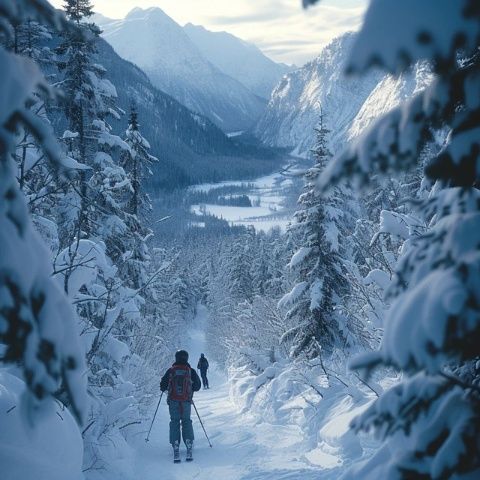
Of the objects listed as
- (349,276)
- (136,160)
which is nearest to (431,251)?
(349,276)

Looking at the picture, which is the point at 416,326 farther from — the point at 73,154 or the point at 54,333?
the point at 73,154

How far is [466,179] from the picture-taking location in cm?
187

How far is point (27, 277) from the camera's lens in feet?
5.68

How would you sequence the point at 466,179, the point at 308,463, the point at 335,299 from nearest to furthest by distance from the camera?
the point at 466,179, the point at 308,463, the point at 335,299

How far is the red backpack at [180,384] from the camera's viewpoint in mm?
8398

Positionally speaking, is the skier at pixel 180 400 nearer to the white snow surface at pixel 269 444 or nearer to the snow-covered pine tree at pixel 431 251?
the white snow surface at pixel 269 444

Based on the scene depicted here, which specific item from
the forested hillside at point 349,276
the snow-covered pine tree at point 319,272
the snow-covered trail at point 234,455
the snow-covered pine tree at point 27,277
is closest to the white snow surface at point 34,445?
the forested hillside at point 349,276

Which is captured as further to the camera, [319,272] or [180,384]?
[319,272]

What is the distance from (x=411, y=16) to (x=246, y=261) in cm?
4326

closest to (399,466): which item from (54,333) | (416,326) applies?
(416,326)

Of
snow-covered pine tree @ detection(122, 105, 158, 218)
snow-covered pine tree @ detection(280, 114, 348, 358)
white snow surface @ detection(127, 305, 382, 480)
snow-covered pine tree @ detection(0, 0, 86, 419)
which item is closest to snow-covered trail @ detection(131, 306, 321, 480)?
white snow surface @ detection(127, 305, 382, 480)

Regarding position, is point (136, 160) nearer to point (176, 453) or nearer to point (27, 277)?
point (176, 453)

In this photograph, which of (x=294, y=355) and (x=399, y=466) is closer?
(x=399, y=466)

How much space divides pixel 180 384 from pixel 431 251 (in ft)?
23.4
